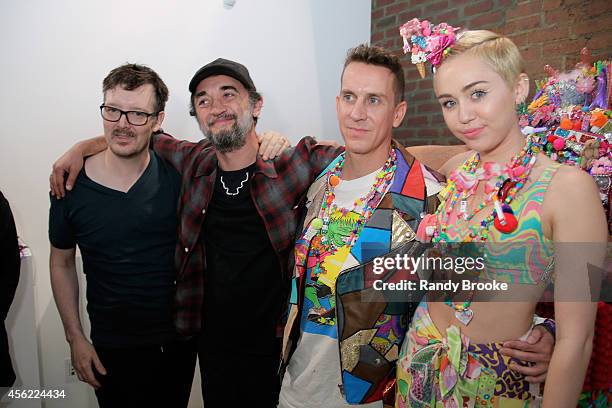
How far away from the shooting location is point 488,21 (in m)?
2.86

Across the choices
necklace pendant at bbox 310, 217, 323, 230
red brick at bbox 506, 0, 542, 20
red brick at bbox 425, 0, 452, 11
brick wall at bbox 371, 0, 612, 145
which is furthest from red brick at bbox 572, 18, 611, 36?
necklace pendant at bbox 310, 217, 323, 230

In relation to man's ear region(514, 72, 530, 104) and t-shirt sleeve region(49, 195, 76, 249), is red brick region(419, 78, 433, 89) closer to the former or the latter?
man's ear region(514, 72, 530, 104)

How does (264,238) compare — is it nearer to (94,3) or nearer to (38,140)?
(38,140)

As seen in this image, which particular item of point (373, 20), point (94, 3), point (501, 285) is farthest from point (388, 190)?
point (373, 20)

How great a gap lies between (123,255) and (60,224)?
30cm

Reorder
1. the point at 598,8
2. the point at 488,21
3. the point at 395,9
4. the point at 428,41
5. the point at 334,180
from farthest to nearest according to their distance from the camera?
1. the point at 395,9
2. the point at 488,21
3. the point at 598,8
4. the point at 334,180
5. the point at 428,41

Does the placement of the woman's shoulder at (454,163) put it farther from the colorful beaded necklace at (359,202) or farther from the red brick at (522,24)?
the red brick at (522,24)

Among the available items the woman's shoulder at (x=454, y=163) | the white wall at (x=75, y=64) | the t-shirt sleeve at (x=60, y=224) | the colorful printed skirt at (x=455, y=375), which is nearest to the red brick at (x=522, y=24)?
the woman's shoulder at (x=454, y=163)

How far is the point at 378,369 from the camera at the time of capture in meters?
1.44

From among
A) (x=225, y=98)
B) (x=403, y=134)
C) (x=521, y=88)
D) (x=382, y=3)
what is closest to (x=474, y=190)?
(x=521, y=88)

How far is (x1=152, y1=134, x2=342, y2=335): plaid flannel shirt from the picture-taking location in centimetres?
186

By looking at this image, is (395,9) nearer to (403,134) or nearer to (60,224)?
(403,134)

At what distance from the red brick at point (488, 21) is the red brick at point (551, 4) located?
0.91 feet

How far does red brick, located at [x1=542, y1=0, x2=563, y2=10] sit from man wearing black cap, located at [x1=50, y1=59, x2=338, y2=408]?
1.58 metres
